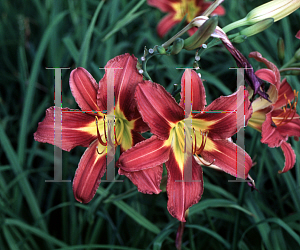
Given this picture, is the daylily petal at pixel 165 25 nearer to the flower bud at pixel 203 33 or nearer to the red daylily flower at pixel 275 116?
the red daylily flower at pixel 275 116

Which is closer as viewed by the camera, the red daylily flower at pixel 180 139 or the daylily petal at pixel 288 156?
the red daylily flower at pixel 180 139

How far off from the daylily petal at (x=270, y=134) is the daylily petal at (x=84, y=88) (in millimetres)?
467

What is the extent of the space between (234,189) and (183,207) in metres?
0.75

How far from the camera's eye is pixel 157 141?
2.12ft

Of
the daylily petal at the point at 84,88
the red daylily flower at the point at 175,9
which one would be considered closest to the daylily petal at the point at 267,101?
the daylily petal at the point at 84,88

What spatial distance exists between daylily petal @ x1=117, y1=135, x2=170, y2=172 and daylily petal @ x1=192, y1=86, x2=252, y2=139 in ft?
0.41

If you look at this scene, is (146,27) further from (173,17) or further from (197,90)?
(197,90)

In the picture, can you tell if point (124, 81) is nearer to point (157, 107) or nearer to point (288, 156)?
point (157, 107)

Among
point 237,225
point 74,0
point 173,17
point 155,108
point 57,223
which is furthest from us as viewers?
point 74,0

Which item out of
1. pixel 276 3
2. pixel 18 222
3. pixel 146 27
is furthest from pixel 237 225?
pixel 146 27

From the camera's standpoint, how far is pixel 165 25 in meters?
1.66

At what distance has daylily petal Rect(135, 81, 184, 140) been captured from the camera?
60cm

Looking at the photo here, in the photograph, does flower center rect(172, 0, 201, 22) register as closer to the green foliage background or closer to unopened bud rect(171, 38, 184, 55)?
the green foliage background

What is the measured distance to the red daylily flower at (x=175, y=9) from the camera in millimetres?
1649
